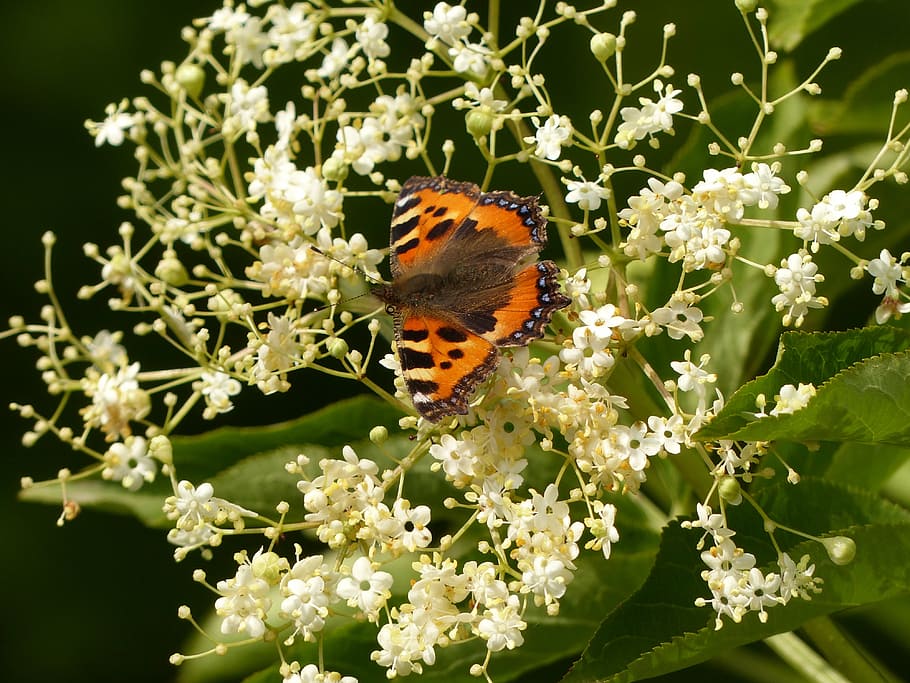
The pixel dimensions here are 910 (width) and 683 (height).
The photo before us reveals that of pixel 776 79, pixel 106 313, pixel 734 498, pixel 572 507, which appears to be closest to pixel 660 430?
pixel 734 498

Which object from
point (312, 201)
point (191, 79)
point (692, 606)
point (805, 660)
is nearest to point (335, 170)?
point (312, 201)

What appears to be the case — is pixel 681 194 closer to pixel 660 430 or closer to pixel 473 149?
pixel 660 430

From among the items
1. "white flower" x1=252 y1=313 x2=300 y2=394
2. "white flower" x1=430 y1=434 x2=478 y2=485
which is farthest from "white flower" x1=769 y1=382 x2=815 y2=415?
"white flower" x1=252 y1=313 x2=300 y2=394

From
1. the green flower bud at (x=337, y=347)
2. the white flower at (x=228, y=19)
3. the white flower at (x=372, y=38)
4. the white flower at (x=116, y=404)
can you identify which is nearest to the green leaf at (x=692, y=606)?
the green flower bud at (x=337, y=347)

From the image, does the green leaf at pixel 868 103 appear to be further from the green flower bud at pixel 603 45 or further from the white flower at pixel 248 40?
the white flower at pixel 248 40

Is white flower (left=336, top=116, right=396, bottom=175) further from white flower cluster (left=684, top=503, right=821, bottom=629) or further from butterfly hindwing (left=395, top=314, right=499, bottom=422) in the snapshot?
white flower cluster (left=684, top=503, right=821, bottom=629)

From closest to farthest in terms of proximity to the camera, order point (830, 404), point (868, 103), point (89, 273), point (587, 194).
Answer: point (830, 404)
point (587, 194)
point (868, 103)
point (89, 273)

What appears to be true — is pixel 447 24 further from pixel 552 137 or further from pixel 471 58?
pixel 552 137
